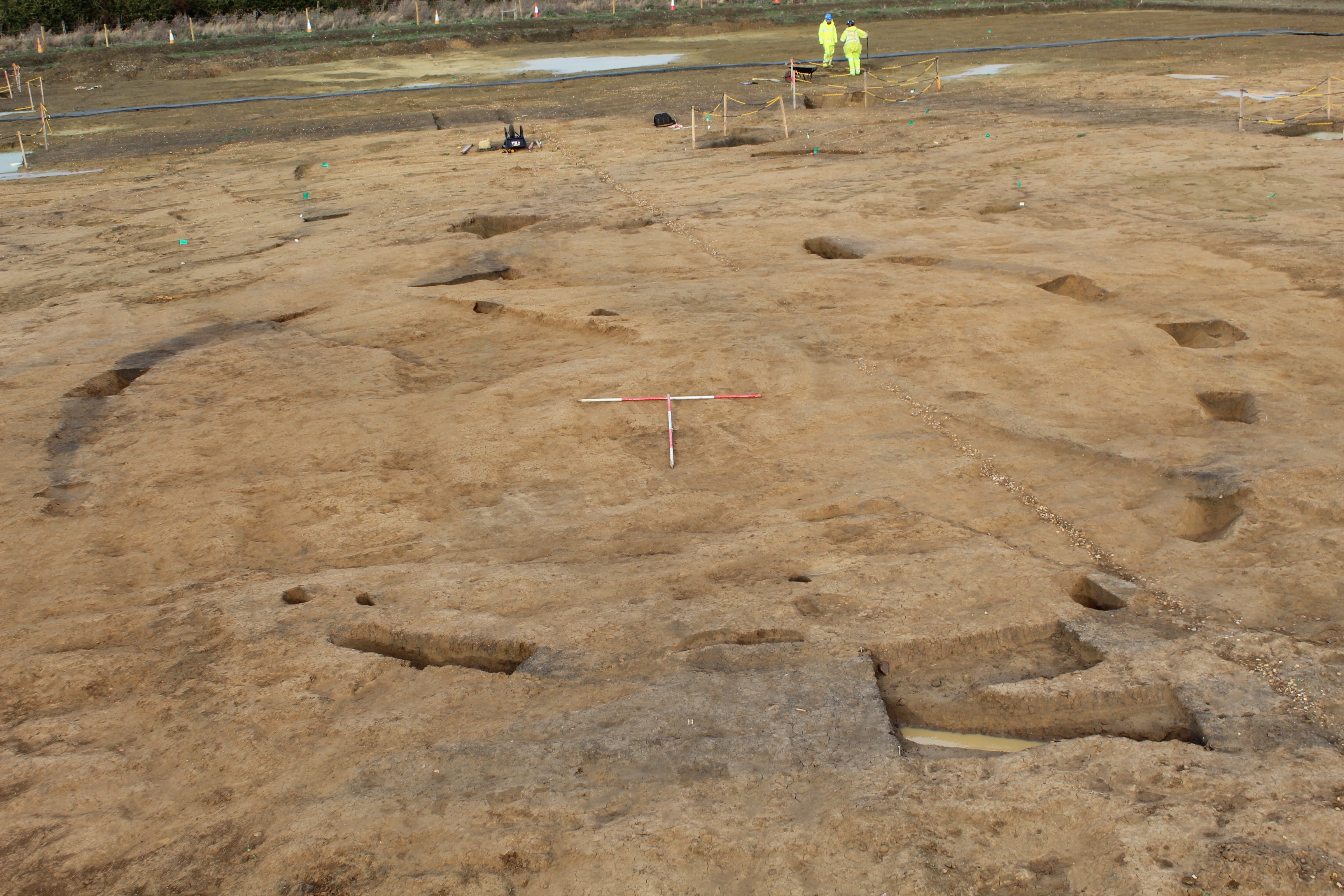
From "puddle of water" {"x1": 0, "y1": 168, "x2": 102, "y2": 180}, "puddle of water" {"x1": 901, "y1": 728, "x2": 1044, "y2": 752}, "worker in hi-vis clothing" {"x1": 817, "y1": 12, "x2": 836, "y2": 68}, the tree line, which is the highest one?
the tree line

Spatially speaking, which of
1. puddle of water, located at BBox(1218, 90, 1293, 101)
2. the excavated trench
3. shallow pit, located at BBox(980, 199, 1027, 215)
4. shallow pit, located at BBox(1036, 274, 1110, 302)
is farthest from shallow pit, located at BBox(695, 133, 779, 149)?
the excavated trench

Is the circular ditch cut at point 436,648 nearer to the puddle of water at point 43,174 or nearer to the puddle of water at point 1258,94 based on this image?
the puddle of water at point 43,174

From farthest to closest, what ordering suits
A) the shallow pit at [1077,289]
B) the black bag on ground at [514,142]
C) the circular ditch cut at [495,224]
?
the black bag on ground at [514,142], the circular ditch cut at [495,224], the shallow pit at [1077,289]

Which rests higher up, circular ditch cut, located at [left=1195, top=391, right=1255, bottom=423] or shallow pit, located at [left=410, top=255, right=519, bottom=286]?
shallow pit, located at [left=410, top=255, right=519, bottom=286]

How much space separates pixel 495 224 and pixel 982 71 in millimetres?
12533

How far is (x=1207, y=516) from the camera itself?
4.61 meters

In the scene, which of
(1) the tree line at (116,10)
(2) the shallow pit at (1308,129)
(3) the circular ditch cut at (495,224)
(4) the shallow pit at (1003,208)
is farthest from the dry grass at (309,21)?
(4) the shallow pit at (1003,208)

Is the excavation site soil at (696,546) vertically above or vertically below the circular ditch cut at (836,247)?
below

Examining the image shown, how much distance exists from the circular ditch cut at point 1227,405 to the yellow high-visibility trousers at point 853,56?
50.7ft

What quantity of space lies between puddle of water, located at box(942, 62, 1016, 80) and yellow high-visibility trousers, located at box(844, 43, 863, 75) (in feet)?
5.66

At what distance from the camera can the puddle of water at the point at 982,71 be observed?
1869 centimetres

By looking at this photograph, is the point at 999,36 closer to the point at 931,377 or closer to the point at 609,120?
the point at 609,120

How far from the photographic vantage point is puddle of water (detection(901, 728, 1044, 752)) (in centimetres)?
337

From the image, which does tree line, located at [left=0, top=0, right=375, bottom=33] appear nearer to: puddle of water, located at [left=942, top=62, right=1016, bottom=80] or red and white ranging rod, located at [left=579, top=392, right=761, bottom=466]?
puddle of water, located at [left=942, top=62, right=1016, bottom=80]
